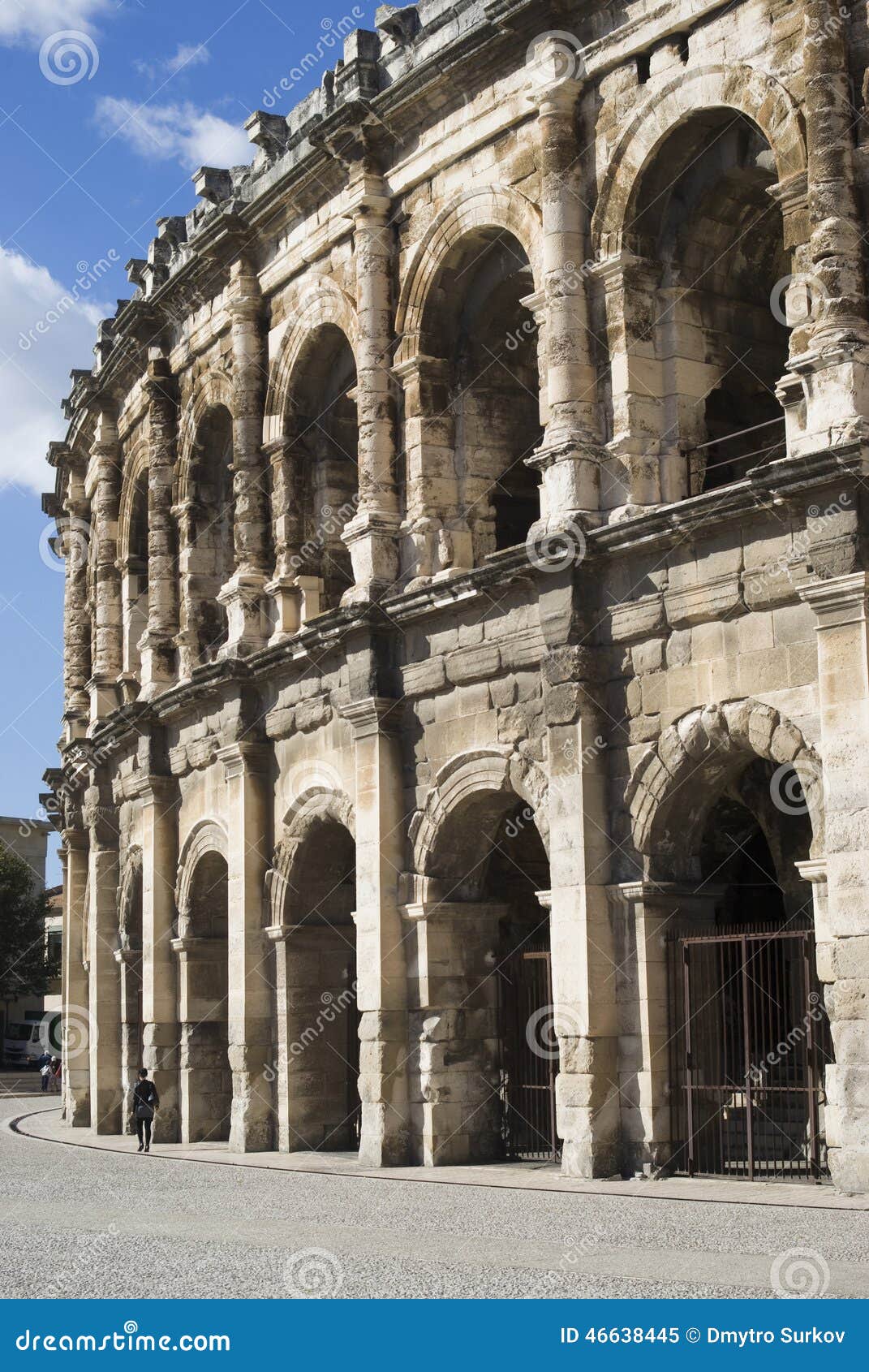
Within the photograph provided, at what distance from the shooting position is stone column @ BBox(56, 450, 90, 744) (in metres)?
28.8

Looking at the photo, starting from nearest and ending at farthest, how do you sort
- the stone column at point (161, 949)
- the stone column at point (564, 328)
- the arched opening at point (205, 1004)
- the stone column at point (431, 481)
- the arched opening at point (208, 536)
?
the stone column at point (564, 328) → the stone column at point (431, 481) → the arched opening at point (205, 1004) → the stone column at point (161, 949) → the arched opening at point (208, 536)

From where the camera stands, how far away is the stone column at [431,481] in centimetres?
1752

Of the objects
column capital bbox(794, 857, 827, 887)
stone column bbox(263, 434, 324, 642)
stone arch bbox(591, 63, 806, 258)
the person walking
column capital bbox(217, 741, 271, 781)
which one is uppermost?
stone arch bbox(591, 63, 806, 258)

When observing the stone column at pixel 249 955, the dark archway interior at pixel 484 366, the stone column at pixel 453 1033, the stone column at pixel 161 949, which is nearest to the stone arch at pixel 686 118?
the dark archway interior at pixel 484 366

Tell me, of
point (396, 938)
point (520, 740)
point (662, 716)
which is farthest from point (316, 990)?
point (662, 716)

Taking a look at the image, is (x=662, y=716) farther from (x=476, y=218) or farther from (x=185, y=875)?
(x=185, y=875)

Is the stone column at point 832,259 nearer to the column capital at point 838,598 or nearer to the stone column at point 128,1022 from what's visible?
the column capital at point 838,598

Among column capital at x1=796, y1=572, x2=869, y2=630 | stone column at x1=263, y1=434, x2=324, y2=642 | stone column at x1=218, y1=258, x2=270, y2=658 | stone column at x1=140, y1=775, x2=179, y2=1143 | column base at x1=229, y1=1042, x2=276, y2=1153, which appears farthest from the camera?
stone column at x1=140, y1=775, x2=179, y2=1143

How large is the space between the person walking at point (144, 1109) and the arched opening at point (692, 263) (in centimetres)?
930

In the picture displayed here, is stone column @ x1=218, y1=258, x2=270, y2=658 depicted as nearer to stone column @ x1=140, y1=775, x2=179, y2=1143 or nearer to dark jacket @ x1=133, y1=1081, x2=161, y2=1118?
stone column @ x1=140, y1=775, x2=179, y2=1143

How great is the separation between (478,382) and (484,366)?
0.17 metres

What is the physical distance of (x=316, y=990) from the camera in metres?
19.3

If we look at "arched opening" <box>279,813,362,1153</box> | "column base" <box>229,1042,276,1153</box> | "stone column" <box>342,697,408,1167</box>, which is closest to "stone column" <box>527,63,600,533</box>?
"stone column" <box>342,697,408,1167</box>

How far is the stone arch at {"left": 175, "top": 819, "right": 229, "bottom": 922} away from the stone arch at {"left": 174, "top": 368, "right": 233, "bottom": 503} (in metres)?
4.11
